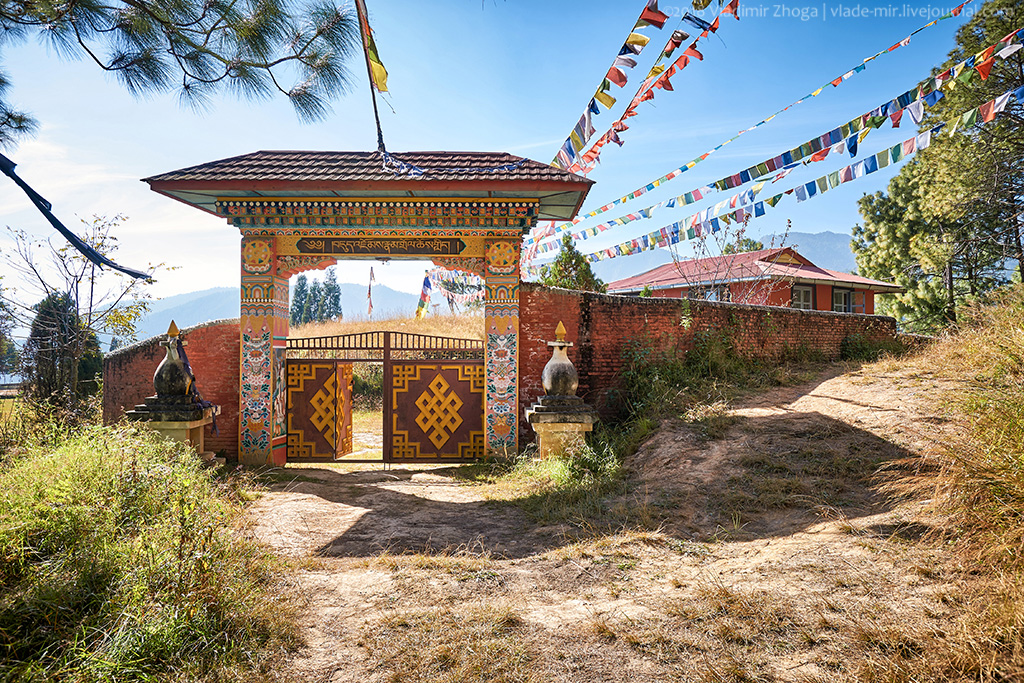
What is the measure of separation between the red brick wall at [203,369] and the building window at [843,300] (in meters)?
23.4

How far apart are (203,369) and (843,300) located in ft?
80.6

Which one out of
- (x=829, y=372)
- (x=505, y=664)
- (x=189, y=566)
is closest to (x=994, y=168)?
(x=829, y=372)

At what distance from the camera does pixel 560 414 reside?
788 cm

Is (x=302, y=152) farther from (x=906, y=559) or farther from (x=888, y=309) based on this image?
(x=888, y=309)

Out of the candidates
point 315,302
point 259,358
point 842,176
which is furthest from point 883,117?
point 315,302

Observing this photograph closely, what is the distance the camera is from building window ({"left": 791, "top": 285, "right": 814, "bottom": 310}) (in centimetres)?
2244

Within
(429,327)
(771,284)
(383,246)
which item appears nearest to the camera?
(383,246)

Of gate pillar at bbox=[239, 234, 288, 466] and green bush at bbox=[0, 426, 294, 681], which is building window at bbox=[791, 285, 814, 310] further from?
green bush at bbox=[0, 426, 294, 681]

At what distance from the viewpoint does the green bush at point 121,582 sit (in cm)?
294

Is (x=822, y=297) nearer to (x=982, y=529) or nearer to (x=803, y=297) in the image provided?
(x=803, y=297)

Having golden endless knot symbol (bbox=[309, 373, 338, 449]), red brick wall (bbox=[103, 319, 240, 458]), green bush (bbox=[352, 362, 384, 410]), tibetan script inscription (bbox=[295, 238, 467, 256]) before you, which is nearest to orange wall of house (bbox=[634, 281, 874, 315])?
green bush (bbox=[352, 362, 384, 410])

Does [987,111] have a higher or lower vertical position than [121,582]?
higher

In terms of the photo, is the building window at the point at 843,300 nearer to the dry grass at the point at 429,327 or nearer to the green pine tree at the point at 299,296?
the dry grass at the point at 429,327

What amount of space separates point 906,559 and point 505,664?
10.1ft
